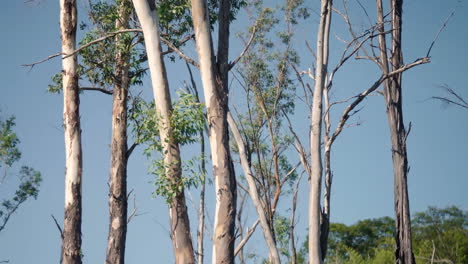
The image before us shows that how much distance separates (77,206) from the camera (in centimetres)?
1169

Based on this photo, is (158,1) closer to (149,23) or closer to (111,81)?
(111,81)

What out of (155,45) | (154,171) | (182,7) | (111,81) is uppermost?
(182,7)

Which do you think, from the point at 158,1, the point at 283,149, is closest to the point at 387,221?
the point at 283,149

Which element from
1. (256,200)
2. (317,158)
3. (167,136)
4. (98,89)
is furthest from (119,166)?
(317,158)

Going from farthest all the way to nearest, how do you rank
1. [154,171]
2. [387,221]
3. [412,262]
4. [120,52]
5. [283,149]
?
[387,221]
[283,149]
[120,52]
[412,262]
[154,171]

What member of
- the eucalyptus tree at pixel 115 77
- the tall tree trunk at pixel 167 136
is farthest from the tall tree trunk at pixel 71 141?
the tall tree trunk at pixel 167 136

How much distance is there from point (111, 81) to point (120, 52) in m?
0.53

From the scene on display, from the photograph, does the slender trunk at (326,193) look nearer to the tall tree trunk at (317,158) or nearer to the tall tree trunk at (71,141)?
the tall tree trunk at (317,158)

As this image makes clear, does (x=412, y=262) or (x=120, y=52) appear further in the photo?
(x=120, y=52)

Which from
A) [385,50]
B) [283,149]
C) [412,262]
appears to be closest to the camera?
[412,262]

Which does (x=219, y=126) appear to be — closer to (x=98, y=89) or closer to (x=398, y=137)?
(x=398, y=137)

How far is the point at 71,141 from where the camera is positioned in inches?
475

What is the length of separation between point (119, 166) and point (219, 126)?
4624mm

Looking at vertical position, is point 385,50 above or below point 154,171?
above
